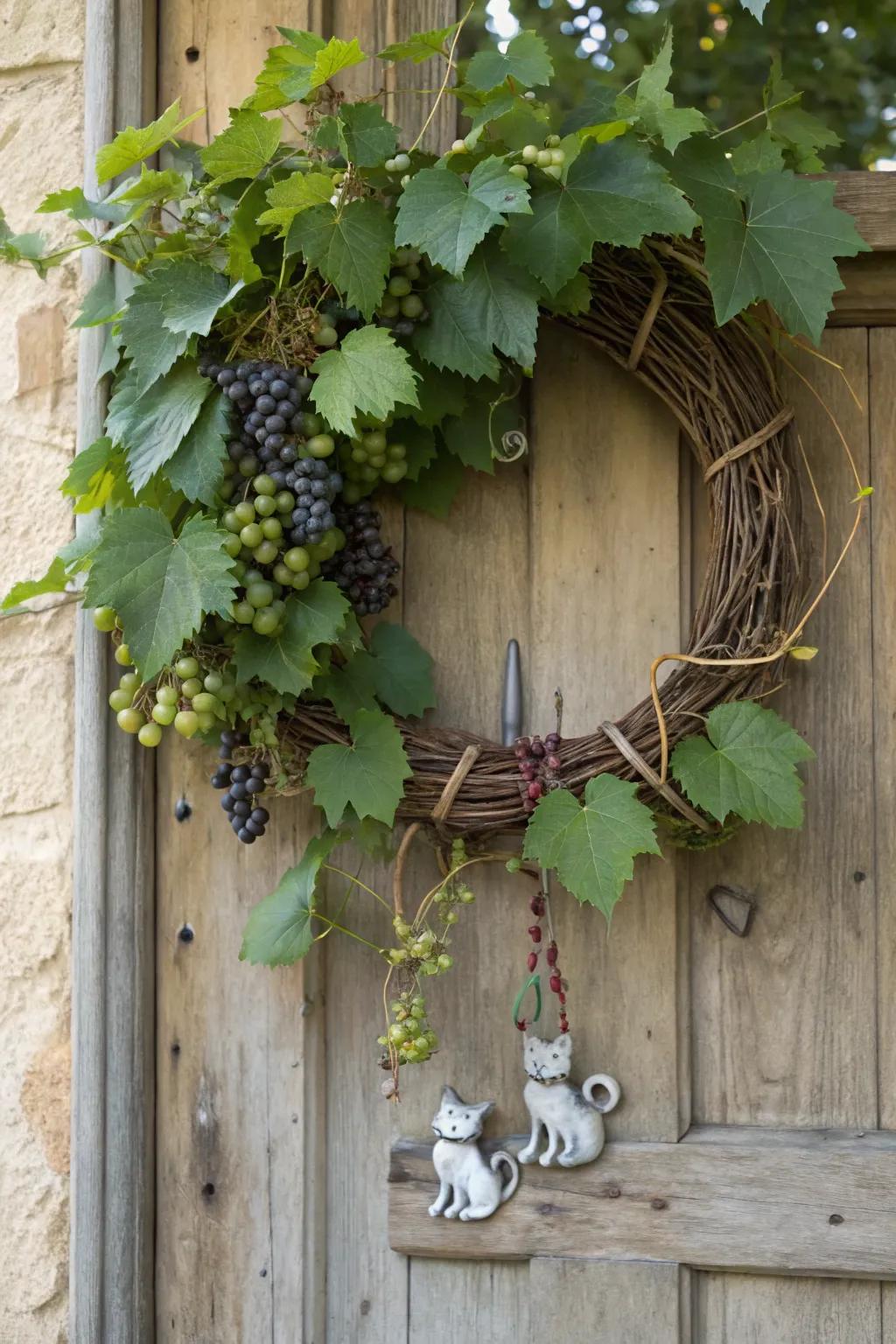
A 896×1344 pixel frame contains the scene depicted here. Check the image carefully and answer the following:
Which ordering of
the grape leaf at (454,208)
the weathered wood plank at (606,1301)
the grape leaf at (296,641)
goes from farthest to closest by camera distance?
the weathered wood plank at (606,1301)
the grape leaf at (296,641)
the grape leaf at (454,208)

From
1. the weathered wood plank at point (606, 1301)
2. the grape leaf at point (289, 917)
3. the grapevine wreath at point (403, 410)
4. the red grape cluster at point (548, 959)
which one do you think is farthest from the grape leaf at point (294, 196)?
the weathered wood plank at point (606, 1301)

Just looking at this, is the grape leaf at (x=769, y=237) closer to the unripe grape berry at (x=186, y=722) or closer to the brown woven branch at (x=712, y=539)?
the brown woven branch at (x=712, y=539)

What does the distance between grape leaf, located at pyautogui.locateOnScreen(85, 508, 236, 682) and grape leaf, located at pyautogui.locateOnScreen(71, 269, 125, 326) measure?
0.26m

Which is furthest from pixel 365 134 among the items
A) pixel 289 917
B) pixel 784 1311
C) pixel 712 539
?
pixel 784 1311

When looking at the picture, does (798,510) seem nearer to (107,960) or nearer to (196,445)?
(196,445)

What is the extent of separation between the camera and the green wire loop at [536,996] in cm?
121

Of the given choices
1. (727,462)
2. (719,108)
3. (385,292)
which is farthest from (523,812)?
(719,108)

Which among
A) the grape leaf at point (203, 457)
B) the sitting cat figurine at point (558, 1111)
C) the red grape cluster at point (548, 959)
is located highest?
the grape leaf at point (203, 457)

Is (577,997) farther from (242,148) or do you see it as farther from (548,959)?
(242,148)

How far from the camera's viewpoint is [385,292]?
3.84 ft

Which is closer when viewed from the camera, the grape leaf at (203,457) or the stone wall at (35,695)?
the grape leaf at (203,457)

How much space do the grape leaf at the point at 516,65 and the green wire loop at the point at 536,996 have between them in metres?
0.85

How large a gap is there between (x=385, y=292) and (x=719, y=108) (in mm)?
478

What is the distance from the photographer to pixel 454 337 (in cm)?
116
